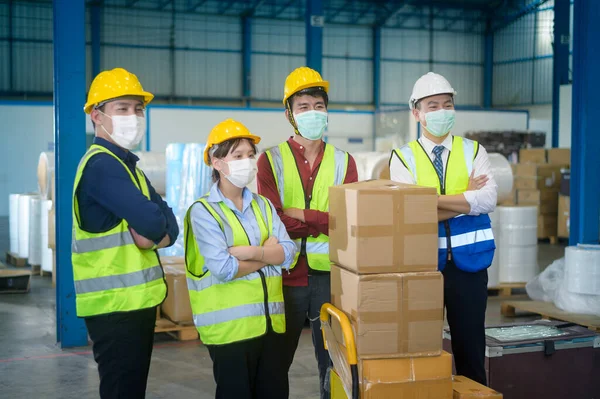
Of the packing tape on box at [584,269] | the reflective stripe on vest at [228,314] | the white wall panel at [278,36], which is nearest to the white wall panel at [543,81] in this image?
the white wall panel at [278,36]

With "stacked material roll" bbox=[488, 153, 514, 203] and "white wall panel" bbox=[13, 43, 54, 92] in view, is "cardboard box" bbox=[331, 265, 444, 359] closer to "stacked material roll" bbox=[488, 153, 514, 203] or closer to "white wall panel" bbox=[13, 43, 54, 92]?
"stacked material roll" bbox=[488, 153, 514, 203]

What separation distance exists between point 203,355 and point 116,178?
3601mm

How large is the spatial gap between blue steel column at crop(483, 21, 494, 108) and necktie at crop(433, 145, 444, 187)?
2602 centimetres

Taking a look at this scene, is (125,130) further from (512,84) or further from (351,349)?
(512,84)

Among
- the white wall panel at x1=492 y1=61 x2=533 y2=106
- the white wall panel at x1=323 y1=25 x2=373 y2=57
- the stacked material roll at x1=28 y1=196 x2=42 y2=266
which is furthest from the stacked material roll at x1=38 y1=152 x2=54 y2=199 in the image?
the white wall panel at x1=492 y1=61 x2=533 y2=106

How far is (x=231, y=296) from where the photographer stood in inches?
125

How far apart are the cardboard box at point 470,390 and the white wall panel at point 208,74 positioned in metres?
22.3

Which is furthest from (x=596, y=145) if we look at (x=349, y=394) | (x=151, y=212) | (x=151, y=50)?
(x=151, y=50)

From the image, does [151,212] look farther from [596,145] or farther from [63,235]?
[596,145]

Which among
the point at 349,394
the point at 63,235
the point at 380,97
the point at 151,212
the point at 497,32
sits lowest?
the point at 349,394

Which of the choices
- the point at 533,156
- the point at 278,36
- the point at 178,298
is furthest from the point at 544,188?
the point at 278,36

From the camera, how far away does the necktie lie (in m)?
3.68

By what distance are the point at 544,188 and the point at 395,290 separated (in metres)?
12.7

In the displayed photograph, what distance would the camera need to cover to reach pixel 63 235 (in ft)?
20.6
